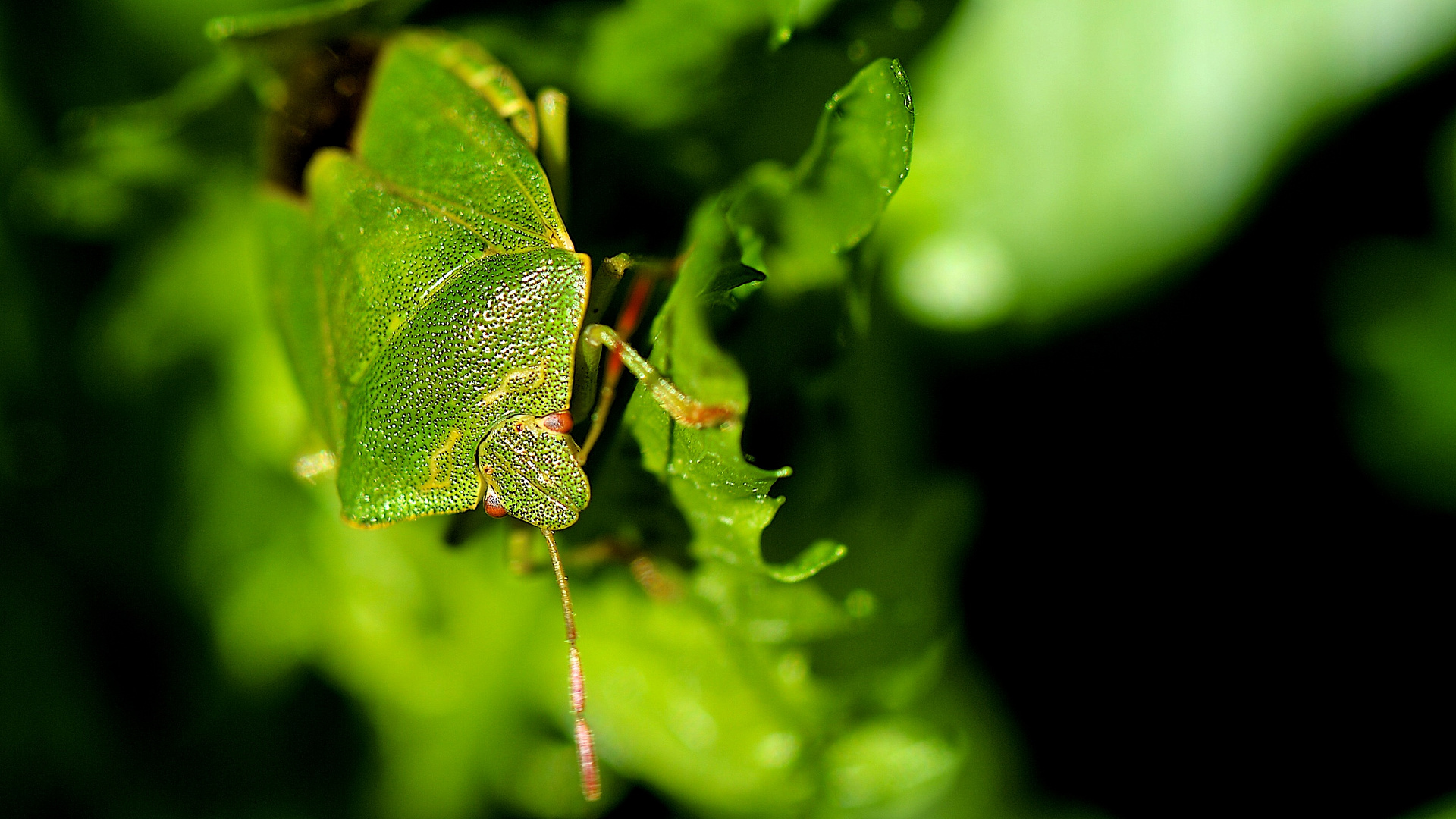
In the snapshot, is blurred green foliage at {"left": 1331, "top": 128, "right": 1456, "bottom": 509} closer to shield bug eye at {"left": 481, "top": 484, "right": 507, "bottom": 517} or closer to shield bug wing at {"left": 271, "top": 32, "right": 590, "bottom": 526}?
shield bug wing at {"left": 271, "top": 32, "right": 590, "bottom": 526}

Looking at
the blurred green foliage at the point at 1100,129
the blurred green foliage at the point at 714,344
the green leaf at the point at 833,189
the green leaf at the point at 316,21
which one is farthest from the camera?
the blurred green foliage at the point at 1100,129

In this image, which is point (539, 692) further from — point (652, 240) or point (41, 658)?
point (41, 658)

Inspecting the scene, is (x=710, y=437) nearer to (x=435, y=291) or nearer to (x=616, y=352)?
(x=616, y=352)

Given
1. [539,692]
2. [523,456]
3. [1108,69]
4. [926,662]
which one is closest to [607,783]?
[539,692]

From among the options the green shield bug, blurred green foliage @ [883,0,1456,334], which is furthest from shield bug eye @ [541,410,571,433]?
blurred green foliage @ [883,0,1456,334]

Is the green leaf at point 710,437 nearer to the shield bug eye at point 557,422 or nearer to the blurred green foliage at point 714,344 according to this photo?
the blurred green foliage at point 714,344

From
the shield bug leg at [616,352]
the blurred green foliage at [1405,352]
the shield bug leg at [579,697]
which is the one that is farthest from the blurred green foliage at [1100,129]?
the shield bug leg at [579,697]
